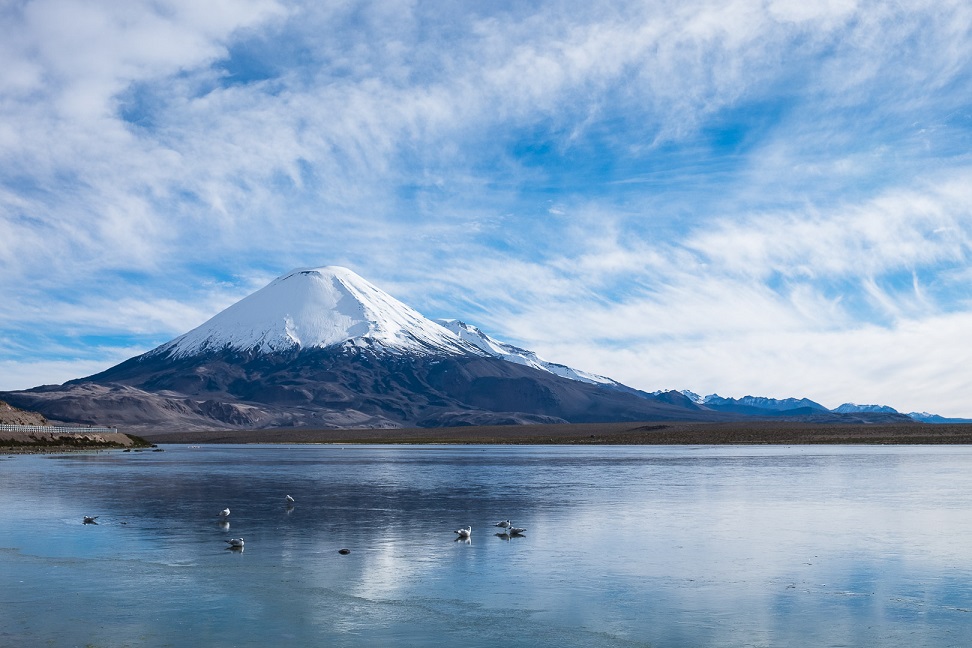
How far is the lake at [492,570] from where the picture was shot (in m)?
12.5

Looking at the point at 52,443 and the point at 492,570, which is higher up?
the point at 52,443

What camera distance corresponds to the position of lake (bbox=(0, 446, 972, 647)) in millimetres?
12508

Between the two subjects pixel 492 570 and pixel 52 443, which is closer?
pixel 492 570

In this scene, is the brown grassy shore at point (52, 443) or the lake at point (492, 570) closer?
the lake at point (492, 570)

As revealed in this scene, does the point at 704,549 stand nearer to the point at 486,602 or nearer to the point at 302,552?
the point at 486,602

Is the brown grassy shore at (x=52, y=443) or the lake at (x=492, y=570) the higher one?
the brown grassy shore at (x=52, y=443)

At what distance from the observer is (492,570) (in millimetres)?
17094

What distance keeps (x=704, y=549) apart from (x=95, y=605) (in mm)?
12256

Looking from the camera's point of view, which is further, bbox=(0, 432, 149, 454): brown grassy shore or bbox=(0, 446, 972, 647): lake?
bbox=(0, 432, 149, 454): brown grassy shore

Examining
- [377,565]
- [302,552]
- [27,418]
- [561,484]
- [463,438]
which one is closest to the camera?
[377,565]

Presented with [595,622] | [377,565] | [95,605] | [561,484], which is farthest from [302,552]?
[561,484]

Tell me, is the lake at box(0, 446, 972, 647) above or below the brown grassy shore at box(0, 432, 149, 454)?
below

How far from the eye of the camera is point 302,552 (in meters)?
19.2

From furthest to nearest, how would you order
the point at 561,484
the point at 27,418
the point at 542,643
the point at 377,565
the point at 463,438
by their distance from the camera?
the point at 463,438 < the point at 27,418 < the point at 561,484 < the point at 377,565 < the point at 542,643
